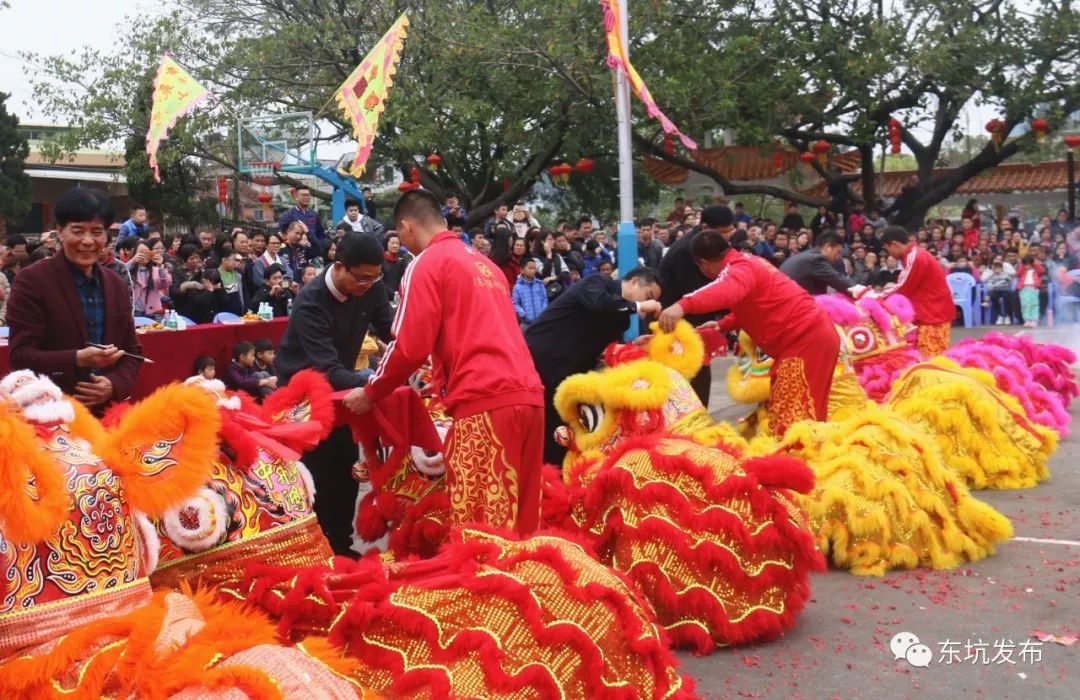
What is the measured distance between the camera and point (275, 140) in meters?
20.0

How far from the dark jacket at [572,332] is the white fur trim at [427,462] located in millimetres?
1741

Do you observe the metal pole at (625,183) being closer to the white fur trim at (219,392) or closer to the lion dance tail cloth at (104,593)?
the white fur trim at (219,392)

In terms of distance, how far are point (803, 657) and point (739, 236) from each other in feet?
25.6

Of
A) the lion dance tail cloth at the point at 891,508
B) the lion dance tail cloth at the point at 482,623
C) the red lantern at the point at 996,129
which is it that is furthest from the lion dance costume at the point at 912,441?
the red lantern at the point at 996,129

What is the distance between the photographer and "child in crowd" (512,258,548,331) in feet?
38.0

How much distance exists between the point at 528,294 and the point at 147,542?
30.1 ft

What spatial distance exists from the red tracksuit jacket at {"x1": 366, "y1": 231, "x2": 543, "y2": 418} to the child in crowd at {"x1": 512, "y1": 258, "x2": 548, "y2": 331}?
7.54m

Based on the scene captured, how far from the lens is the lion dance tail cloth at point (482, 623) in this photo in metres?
2.62

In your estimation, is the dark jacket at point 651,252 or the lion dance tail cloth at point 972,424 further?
the dark jacket at point 651,252

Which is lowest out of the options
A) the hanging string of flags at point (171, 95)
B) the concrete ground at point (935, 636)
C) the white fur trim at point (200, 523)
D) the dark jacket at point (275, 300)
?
the concrete ground at point (935, 636)

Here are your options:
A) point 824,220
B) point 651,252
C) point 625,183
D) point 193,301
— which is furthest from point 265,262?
point 824,220

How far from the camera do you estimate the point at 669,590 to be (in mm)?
4105

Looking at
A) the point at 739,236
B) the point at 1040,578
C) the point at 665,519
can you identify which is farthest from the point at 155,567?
the point at 739,236

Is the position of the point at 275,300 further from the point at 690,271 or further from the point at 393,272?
the point at 690,271
